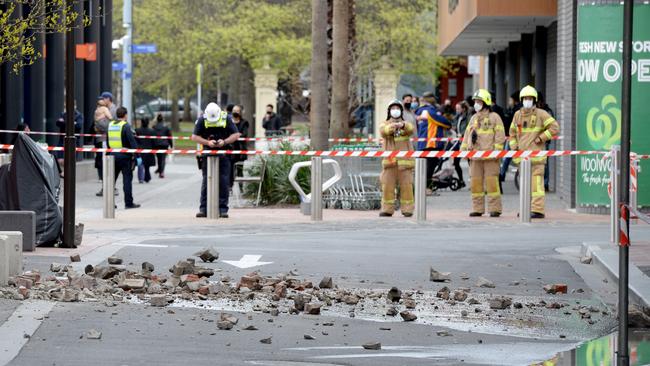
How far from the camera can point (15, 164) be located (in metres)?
16.3

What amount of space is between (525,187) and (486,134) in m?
1.36

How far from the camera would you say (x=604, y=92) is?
22.8m

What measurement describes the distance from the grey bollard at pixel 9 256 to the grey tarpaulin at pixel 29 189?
10.7 ft

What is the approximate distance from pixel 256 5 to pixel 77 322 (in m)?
51.0

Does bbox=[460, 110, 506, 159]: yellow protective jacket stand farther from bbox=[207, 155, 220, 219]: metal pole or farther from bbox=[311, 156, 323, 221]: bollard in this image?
bbox=[207, 155, 220, 219]: metal pole

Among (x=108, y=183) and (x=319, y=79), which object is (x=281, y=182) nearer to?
(x=319, y=79)

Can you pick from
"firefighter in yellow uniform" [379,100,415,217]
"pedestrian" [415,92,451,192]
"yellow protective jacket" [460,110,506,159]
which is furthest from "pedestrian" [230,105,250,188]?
"yellow protective jacket" [460,110,506,159]

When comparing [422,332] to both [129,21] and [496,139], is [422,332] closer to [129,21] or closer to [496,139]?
[496,139]

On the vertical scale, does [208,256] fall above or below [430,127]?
below

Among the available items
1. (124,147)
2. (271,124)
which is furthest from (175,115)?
(124,147)

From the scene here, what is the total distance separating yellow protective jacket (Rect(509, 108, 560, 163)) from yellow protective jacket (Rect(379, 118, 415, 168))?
1.61m

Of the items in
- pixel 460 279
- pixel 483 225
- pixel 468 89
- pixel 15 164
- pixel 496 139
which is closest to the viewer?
pixel 460 279

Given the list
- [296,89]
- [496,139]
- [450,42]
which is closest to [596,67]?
[496,139]

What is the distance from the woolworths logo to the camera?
74.3 ft
